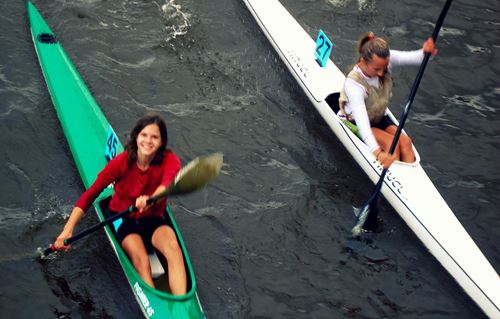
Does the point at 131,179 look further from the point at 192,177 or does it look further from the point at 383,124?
the point at 383,124

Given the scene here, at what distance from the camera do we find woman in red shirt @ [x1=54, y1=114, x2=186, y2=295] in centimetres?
543

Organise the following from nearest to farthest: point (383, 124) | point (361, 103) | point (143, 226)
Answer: point (143, 226)
point (361, 103)
point (383, 124)

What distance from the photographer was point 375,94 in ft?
23.8

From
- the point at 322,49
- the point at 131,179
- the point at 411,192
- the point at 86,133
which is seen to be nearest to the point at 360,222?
the point at 411,192

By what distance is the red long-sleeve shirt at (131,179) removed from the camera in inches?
220

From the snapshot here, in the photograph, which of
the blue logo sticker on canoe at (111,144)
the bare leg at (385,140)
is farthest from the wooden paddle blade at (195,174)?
the bare leg at (385,140)

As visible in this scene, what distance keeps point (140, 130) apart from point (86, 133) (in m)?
2.13

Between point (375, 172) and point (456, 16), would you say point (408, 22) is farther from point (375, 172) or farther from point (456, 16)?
point (375, 172)

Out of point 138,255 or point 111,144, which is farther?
point 111,144

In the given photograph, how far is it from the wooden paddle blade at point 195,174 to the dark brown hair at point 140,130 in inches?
9.9

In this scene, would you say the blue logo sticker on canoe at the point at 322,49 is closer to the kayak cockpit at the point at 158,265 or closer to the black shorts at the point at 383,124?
the black shorts at the point at 383,124

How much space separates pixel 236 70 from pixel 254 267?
3549 mm

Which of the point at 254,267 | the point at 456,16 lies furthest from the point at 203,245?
the point at 456,16

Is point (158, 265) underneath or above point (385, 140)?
A: underneath
